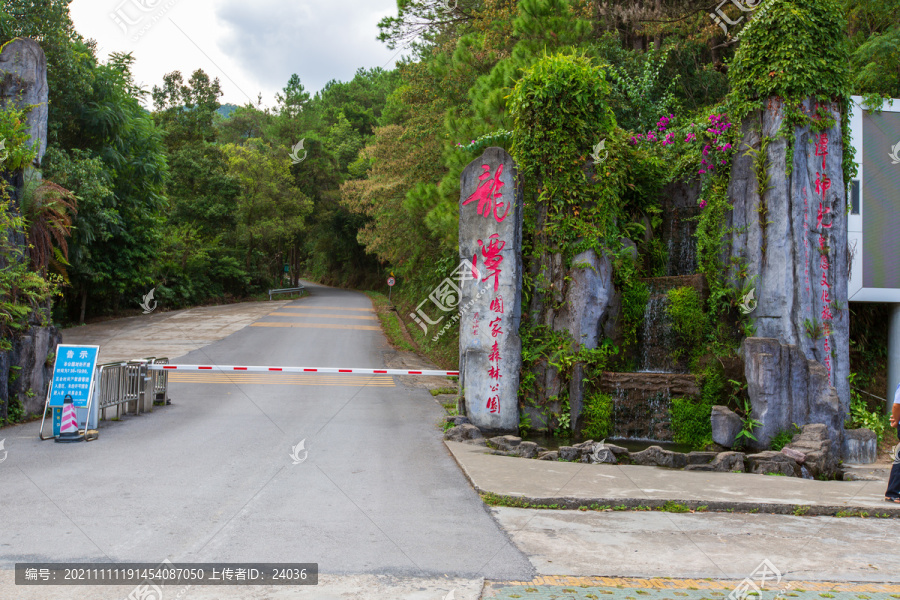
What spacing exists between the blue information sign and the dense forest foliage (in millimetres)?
2388

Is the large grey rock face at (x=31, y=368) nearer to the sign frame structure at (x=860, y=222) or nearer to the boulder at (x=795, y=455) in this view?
the boulder at (x=795, y=455)

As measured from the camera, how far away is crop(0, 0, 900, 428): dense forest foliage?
16016 millimetres

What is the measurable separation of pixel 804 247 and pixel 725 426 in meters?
3.33

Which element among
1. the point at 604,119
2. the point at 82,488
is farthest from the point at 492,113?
the point at 82,488

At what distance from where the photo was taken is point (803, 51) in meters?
11.0

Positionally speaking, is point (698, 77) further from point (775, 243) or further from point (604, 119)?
point (775, 243)

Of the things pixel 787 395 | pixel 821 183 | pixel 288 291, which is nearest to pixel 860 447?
pixel 787 395

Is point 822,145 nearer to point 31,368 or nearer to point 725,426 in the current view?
point 725,426

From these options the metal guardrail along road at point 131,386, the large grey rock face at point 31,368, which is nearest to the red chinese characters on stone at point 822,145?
the metal guardrail along road at point 131,386

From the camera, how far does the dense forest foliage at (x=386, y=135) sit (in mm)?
16016

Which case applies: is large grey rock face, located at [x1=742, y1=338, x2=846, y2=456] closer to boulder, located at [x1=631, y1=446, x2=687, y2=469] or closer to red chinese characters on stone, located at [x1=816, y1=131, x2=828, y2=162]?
boulder, located at [x1=631, y1=446, x2=687, y2=469]

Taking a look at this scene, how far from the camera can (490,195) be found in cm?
1165

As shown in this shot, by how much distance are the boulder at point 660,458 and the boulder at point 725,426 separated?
133cm

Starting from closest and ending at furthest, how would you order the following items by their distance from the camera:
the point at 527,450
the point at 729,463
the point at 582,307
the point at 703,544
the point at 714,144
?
the point at 703,544
the point at 729,463
the point at 527,450
the point at 582,307
the point at 714,144
